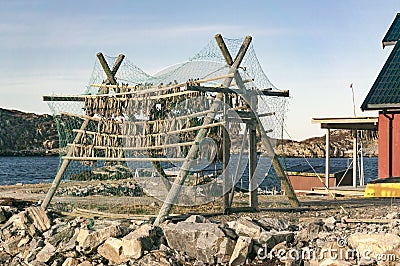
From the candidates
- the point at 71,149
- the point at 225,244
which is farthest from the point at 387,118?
the point at 225,244

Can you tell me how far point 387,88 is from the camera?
2370 centimetres

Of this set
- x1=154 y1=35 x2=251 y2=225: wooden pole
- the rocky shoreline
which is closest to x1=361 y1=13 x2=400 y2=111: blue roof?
the rocky shoreline

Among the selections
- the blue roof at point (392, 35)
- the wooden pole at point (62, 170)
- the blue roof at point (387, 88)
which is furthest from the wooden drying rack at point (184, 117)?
the blue roof at point (392, 35)

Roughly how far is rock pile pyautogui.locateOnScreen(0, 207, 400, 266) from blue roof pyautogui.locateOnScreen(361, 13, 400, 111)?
9075mm

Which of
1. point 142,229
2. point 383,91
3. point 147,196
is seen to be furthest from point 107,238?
point 383,91

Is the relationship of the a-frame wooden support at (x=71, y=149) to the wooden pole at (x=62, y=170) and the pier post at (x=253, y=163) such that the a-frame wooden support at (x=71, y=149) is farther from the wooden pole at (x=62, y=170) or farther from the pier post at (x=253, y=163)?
the pier post at (x=253, y=163)

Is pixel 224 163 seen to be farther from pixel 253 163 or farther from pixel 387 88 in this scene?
pixel 387 88

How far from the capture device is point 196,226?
13.7 metres

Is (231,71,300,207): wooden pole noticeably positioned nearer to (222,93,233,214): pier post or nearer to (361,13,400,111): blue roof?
(222,93,233,214): pier post

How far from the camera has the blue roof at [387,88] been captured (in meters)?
23.0

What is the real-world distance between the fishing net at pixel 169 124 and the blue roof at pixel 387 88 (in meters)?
6.73

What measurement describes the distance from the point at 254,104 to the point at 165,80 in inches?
89.2

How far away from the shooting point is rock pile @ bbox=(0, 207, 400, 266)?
1224cm

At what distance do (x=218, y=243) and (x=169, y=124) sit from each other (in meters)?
4.68
